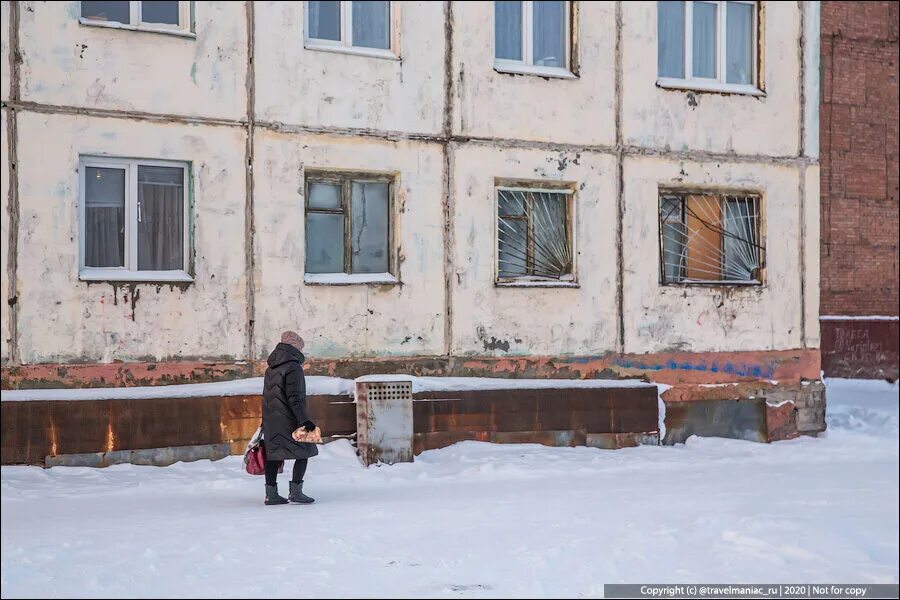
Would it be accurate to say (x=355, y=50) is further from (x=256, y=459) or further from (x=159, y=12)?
(x=256, y=459)

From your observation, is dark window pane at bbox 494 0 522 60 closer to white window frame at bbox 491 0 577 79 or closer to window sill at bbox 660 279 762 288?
white window frame at bbox 491 0 577 79

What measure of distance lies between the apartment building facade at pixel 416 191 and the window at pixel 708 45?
0.04 metres

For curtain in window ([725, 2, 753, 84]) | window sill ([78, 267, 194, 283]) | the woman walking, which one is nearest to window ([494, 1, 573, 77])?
curtain in window ([725, 2, 753, 84])

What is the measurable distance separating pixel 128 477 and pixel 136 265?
244 cm

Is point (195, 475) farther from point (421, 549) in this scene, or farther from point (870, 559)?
point (870, 559)

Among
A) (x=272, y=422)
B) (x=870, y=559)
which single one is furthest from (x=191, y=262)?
(x=870, y=559)

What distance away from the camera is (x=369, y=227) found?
582 inches

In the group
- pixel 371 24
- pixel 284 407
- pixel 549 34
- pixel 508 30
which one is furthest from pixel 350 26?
pixel 284 407

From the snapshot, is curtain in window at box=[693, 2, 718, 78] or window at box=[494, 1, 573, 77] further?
curtain in window at box=[693, 2, 718, 78]

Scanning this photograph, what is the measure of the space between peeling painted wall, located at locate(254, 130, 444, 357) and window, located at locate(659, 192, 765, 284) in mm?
3491

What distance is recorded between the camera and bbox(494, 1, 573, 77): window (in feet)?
51.3

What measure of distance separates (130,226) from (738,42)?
899cm

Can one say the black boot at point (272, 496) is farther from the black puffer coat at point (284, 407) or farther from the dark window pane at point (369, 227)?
the dark window pane at point (369, 227)

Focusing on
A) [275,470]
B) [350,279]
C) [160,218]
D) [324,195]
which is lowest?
[275,470]
